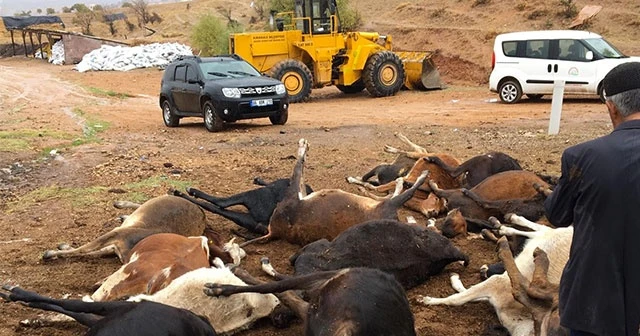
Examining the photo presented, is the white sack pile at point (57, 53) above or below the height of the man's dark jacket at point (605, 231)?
below

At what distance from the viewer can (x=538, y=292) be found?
434 cm

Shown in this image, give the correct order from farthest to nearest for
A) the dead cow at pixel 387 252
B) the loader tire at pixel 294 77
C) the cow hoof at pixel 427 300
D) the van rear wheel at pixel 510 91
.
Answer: the loader tire at pixel 294 77
the van rear wheel at pixel 510 91
the dead cow at pixel 387 252
the cow hoof at pixel 427 300

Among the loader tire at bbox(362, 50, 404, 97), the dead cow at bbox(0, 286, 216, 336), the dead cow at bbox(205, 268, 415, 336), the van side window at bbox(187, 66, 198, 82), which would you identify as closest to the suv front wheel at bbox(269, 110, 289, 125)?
the van side window at bbox(187, 66, 198, 82)

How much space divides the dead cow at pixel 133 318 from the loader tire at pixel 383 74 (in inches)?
775

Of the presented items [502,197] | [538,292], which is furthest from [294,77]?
[538,292]

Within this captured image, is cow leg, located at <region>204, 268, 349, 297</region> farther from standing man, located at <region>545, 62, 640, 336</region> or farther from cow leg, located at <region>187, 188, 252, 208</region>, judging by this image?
cow leg, located at <region>187, 188, 252, 208</region>

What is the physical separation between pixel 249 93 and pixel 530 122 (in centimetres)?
676

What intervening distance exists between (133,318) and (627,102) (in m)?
Answer: 2.77

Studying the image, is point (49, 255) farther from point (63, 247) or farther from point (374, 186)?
point (374, 186)

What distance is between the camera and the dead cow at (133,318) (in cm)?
358

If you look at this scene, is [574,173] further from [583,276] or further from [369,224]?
[369,224]

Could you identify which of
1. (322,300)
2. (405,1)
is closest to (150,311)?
(322,300)

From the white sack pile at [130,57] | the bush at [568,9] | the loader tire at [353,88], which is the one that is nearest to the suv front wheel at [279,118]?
the loader tire at [353,88]

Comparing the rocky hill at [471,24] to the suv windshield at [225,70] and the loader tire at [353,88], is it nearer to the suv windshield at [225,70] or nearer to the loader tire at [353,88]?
the loader tire at [353,88]
